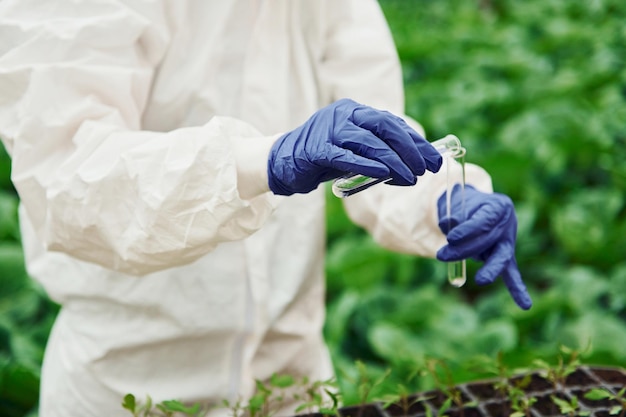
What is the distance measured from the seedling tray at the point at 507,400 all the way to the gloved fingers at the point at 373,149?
0.48 meters

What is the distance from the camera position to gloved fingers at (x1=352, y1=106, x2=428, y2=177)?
1.33 meters

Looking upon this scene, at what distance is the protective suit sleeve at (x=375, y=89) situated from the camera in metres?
1.75

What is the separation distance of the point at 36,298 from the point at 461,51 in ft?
10.9

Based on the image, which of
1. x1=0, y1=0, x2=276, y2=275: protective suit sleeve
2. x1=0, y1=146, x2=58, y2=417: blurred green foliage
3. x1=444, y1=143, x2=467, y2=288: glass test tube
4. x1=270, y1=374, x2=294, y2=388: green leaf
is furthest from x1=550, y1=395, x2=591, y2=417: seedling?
x1=0, y1=146, x2=58, y2=417: blurred green foliage

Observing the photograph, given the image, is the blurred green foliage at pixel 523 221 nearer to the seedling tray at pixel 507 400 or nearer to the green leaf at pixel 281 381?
the seedling tray at pixel 507 400

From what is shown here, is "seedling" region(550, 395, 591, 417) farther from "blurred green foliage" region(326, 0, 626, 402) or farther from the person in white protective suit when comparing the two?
"blurred green foliage" region(326, 0, 626, 402)

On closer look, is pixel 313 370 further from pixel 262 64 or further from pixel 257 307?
pixel 262 64

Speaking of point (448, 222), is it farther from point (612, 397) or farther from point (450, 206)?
point (612, 397)

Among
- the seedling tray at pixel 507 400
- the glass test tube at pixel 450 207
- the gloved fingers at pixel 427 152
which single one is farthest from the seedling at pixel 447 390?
the gloved fingers at pixel 427 152

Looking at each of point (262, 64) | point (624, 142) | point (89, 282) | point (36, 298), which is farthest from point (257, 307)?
point (624, 142)

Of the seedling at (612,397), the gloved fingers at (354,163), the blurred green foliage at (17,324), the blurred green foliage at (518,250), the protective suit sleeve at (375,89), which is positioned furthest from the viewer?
the blurred green foliage at (518,250)

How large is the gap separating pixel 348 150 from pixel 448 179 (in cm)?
37

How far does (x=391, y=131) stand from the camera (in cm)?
133

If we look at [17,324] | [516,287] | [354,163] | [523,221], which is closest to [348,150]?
[354,163]
